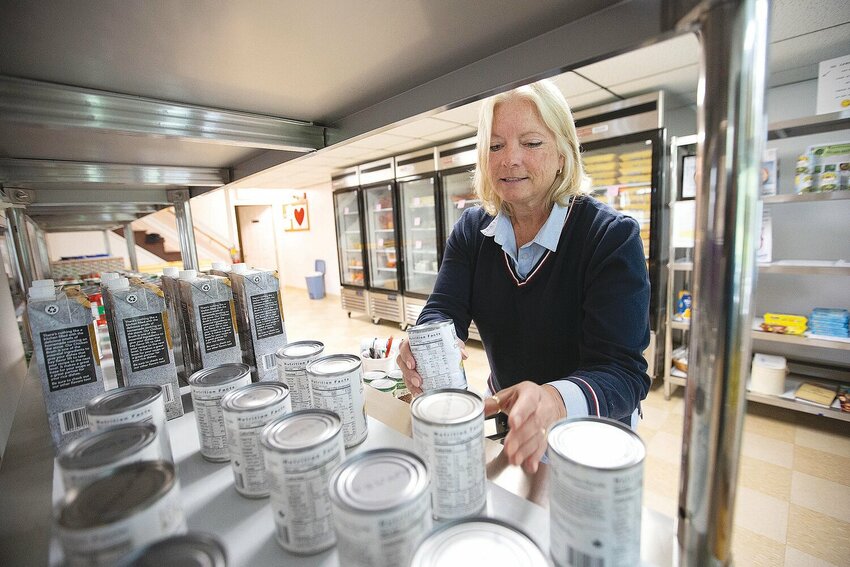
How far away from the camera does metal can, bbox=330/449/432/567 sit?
0.39 metres

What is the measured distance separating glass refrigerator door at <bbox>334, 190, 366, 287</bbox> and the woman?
4.65 meters

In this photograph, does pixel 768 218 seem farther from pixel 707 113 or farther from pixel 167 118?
pixel 167 118

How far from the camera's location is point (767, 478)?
80.1 inches

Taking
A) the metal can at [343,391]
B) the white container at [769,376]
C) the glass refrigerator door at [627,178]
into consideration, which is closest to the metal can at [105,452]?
the metal can at [343,391]

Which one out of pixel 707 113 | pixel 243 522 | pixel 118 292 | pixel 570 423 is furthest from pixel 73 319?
pixel 707 113

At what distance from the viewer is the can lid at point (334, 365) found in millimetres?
703

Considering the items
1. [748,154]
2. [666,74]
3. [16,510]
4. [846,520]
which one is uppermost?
[666,74]

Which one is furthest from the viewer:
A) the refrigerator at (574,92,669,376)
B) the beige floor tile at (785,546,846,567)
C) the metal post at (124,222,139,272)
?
the refrigerator at (574,92,669,376)

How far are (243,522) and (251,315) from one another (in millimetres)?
577

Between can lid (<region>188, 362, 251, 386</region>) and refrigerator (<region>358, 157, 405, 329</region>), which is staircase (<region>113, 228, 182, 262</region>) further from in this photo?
can lid (<region>188, 362, 251, 386</region>)

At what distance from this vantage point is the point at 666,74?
2.52m

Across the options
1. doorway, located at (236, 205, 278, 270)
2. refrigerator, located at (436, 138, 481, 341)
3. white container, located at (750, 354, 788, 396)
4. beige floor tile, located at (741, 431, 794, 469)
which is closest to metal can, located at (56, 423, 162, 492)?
beige floor tile, located at (741, 431, 794, 469)

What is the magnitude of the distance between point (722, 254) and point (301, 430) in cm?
53

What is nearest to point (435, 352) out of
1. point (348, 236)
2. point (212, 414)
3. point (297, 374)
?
point (297, 374)
